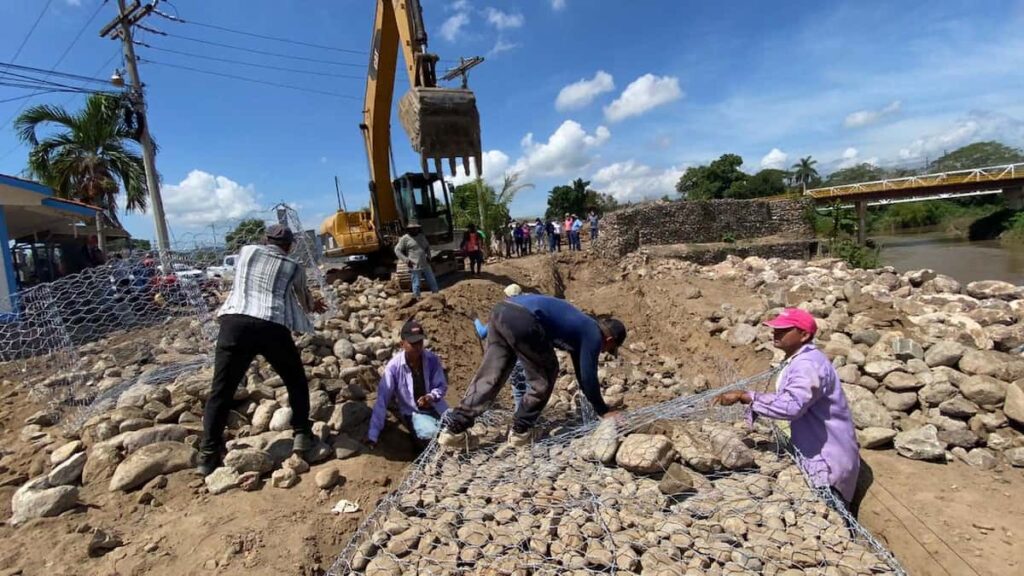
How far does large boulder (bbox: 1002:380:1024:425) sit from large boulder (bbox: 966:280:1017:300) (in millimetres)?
4481

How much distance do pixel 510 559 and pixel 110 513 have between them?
7.04ft

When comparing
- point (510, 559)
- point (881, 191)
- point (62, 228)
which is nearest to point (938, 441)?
point (510, 559)

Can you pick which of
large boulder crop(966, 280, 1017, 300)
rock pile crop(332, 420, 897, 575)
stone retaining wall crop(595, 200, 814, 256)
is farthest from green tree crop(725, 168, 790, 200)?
rock pile crop(332, 420, 897, 575)

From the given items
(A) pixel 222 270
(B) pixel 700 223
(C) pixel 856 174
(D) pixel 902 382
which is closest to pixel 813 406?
(D) pixel 902 382

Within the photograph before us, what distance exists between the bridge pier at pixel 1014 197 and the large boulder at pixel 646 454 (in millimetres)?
34183

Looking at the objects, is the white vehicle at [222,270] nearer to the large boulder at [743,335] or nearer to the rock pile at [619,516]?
the rock pile at [619,516]

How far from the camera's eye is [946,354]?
4.32m

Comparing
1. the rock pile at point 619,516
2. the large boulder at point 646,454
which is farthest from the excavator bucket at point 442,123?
the large boulder at point 646,454

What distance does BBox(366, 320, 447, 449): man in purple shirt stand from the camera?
350 cm

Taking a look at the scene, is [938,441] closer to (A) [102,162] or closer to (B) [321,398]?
(B) [321,398]

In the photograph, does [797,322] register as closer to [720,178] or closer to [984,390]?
[984,390]

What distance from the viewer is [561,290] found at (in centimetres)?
1202

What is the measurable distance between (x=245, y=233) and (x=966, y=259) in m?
27.0

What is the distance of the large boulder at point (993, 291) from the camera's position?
7.07 m
